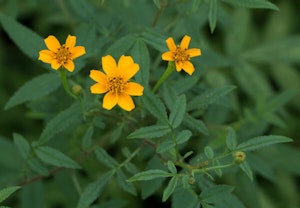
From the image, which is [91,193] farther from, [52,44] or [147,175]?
[52,44]

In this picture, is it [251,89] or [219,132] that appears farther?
[251,89]

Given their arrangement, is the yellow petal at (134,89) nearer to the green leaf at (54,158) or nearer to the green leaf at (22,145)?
the green leaf at (54,158)

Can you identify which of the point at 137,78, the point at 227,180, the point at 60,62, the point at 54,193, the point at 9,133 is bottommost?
the point at 227,180

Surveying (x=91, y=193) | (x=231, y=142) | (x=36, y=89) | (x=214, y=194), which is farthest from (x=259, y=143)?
(x=36, y=89)

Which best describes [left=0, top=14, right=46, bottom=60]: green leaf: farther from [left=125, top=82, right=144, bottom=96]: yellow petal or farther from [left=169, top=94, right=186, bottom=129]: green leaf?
[left=169, top=94, right=186, bottom=129]: green leaf

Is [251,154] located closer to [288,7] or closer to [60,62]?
[60,62]

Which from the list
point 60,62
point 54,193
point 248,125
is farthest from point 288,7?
point 60,62

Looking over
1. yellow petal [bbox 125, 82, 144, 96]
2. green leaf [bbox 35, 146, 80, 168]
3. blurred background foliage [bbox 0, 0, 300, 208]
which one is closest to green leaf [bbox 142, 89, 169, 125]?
yellow petal [bbox 125, 82, 144, 96]
